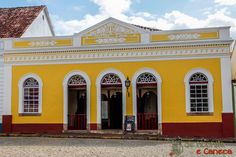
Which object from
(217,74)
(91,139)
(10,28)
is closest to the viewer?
(91,139)

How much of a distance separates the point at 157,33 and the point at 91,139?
18.2 feet

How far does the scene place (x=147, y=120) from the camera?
60.2ft

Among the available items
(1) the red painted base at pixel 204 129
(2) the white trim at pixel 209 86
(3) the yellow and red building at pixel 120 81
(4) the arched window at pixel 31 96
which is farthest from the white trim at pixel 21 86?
(2) the white trim at pixel 209 86

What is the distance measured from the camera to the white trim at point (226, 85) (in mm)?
17281

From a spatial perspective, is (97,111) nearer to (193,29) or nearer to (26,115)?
(26,115)

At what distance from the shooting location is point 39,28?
78.6 ft

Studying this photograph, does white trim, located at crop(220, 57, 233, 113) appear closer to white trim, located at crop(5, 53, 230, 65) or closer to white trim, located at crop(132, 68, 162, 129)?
white trim, located at crop(5, 53, 230, 65)

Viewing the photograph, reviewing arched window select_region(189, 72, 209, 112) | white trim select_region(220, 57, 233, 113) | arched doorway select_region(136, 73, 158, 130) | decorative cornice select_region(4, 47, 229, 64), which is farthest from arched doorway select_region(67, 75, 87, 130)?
white trim select_region(220, 57, 233, 113)

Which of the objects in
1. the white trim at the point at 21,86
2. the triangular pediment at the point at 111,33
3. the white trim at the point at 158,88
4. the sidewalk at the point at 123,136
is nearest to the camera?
the sidewalk at the point at 123,136

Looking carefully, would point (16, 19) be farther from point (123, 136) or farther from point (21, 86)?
point (123, 136)

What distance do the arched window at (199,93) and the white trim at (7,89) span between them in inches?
326

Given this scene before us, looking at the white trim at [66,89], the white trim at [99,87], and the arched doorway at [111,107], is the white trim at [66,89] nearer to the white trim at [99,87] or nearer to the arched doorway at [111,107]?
the white trim at [99,87]

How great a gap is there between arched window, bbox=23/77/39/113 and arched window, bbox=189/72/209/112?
23.1 ft

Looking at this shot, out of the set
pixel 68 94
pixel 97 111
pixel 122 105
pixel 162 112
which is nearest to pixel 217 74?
pixel 162 112
